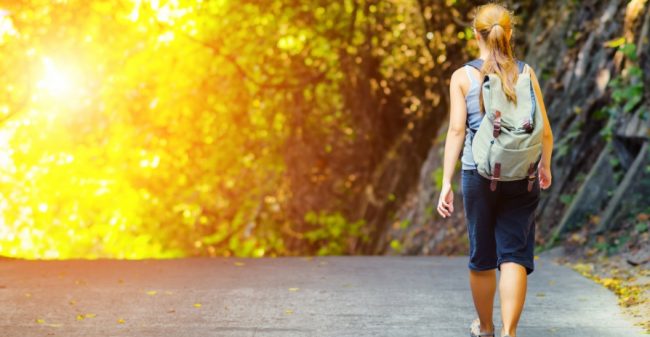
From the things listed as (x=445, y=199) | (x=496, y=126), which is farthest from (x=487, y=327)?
(x=496, y=126)

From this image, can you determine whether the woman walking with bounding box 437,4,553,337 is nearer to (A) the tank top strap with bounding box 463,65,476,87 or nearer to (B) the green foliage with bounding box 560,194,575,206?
(A) the tank top strap with bounding box 463,65,476,87

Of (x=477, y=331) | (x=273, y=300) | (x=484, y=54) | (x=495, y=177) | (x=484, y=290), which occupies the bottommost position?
(x=273, y=300)

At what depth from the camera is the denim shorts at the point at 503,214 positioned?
5.93 m

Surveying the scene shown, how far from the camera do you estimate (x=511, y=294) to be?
5945 mm

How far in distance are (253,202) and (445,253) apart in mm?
5746

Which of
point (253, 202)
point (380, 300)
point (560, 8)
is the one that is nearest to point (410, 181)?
point (253, 202)

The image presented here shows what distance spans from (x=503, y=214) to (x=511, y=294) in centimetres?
42

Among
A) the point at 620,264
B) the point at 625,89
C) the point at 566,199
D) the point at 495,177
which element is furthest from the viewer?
the point at 566,199

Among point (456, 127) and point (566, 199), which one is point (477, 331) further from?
point (566, 199)

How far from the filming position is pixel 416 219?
1717 cm

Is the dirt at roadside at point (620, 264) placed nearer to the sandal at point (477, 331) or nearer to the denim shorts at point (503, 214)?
the sandal at point (477, 331)

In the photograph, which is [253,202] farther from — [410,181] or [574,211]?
[574,211]

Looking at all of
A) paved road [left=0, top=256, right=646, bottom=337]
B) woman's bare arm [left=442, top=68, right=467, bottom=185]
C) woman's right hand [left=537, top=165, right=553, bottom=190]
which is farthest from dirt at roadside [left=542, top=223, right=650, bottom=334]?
woman's bare arm [left=442, top=68, right=467, bottom=185]

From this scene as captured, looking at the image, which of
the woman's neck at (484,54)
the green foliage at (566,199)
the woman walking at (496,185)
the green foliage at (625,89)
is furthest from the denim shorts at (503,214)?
the green foliage at (566,199)
